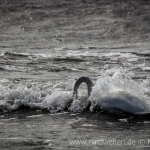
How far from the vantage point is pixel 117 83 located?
1462 centimetres

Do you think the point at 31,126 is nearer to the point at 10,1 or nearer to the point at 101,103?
the point at 101,103

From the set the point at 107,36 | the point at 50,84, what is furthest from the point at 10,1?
the point at 50,84

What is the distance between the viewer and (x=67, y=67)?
2120 centimetres

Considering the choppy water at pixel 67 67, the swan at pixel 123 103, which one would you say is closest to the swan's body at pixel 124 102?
the swan at pixel 123 103

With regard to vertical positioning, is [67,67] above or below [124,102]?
above

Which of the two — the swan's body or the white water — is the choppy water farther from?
the swan's body

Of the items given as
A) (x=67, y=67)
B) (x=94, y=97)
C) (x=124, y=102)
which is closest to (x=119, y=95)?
(x=124, y=102)

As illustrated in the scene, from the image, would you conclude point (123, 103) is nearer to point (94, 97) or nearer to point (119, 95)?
point (119, 95)

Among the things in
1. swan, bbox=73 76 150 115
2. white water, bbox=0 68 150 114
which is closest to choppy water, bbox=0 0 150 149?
white water, bbox=0 68 150 114

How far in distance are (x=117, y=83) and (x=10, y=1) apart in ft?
84.0

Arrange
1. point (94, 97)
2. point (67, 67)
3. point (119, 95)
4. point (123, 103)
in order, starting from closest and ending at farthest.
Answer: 1. point (123, 103)
2. point (119, 95)
3. point (94, 97)
4. point (67, 67)

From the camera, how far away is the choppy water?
1203 cm

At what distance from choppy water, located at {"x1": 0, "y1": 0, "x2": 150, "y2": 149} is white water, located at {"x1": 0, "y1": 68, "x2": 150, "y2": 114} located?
27mm

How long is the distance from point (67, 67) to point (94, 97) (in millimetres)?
7053
